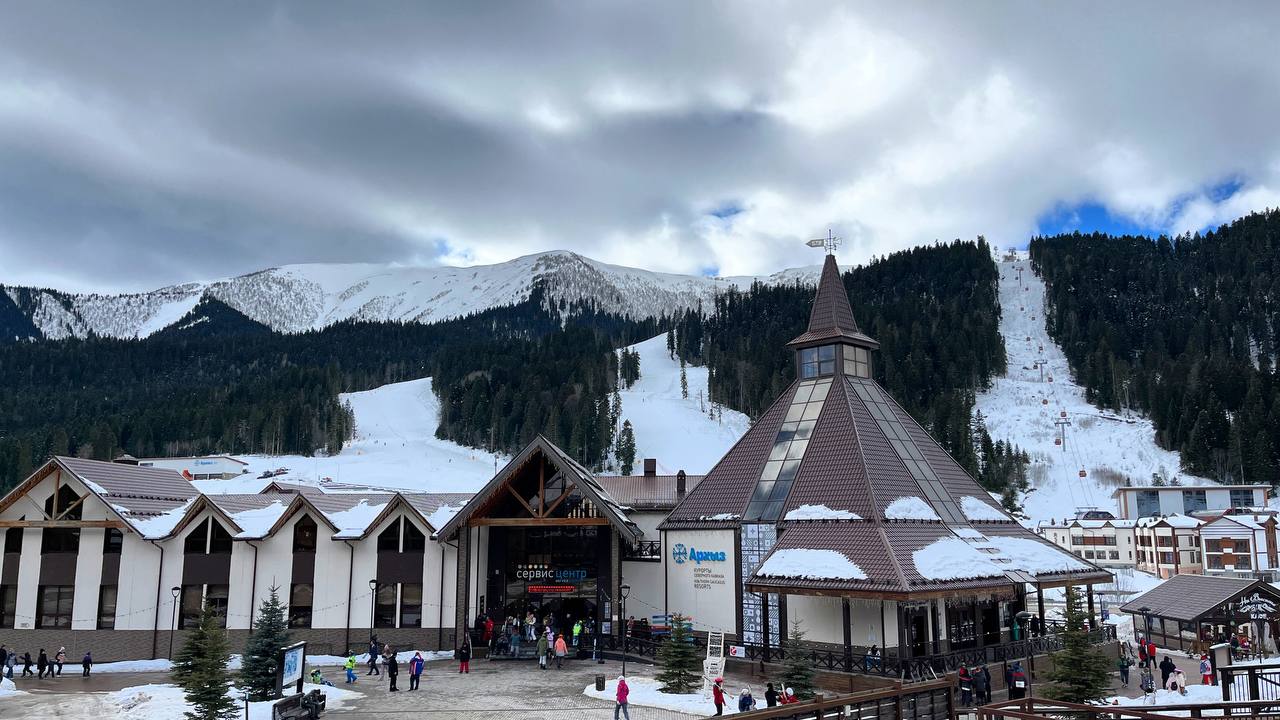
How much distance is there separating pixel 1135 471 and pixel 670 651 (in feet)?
382

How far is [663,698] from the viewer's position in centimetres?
2656

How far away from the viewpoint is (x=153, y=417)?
15362 cm

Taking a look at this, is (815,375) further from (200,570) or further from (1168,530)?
(1168,530)

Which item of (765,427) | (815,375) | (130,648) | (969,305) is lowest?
(130,648)

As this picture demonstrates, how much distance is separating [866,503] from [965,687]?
754 cm

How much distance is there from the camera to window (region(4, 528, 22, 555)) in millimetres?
40188

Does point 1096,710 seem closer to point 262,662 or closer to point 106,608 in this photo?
point 262,662

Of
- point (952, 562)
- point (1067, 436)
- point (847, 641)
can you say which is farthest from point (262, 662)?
point (1067, 436)

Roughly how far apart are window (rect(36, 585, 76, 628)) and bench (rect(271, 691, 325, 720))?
22.1 metres

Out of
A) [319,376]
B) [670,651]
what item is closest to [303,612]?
[670,651]

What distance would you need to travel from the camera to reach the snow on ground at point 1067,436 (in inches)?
4651

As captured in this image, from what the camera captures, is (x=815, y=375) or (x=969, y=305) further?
(x=969, y=305)

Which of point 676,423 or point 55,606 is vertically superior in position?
point 676,423

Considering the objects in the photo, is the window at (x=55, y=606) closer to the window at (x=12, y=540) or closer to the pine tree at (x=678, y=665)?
the window at (x=12, y=540)
